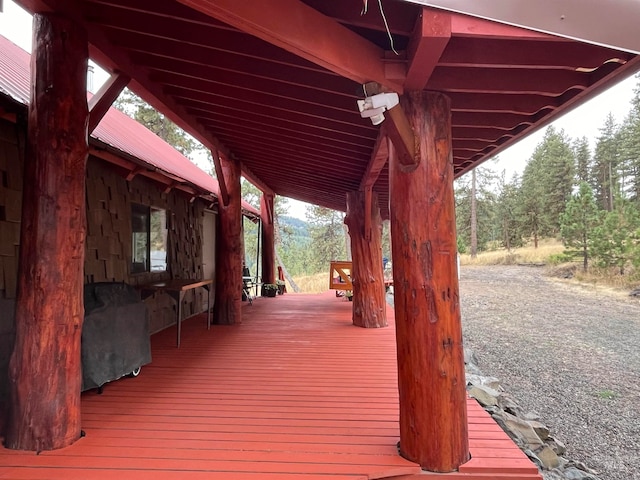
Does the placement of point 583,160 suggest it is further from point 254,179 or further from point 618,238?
point 254,179

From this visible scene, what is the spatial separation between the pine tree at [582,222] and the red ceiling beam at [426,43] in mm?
21286

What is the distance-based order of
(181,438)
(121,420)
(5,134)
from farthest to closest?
1. (5,134)
2. (121,420)
3. (181,438)

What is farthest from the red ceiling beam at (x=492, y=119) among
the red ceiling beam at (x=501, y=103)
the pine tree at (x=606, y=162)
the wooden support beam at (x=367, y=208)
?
the pine tree at (x=606, y=162)

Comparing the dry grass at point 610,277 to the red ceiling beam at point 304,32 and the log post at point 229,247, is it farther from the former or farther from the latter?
the red ceiling beam at point 304,32

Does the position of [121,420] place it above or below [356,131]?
below

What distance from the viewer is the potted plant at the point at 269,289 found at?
10.6 meters

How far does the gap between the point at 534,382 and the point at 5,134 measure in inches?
375

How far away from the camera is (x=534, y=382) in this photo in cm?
820

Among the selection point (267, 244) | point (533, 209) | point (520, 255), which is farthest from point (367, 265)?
point (533, 209)

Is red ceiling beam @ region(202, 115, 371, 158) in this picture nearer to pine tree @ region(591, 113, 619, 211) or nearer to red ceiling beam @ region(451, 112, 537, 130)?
red ceiling beam @ region(451, 112, 537, 130)

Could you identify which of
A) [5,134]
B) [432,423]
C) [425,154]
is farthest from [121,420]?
[425,154]

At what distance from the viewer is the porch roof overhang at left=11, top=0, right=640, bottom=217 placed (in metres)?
1.72

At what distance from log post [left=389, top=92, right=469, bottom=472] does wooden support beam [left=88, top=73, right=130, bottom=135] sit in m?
2.34

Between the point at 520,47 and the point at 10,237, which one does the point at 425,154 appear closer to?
the point at 520,47
